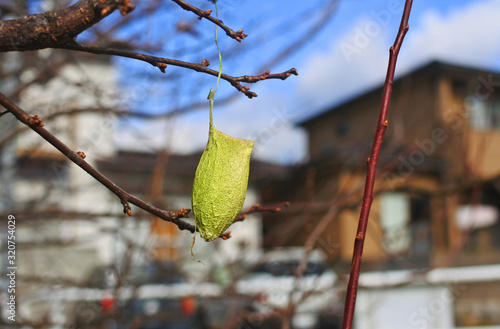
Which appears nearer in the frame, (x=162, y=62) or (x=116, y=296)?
(x=162, y=62)

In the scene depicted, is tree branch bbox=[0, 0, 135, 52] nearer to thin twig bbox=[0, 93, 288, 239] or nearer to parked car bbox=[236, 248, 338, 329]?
thin twig bbox=[0, 93, 288, 239]

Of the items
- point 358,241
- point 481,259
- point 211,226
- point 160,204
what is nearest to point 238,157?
point 211,226

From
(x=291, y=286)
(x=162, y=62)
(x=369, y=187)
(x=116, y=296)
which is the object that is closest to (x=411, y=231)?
(x=291, y=286)

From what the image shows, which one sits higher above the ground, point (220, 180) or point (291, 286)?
point (220, 180)

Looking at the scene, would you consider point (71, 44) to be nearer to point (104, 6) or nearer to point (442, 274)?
point (104, 6)

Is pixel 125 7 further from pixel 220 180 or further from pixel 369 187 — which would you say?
pixel 369 187

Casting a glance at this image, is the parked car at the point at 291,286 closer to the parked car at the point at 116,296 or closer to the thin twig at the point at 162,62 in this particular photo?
the parked car at the point at 116,296

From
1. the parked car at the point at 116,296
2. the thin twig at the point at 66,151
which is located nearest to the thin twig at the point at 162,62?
the thin twig at the point at 66,151
